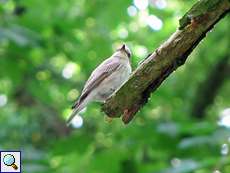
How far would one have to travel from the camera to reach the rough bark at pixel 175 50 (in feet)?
11.8

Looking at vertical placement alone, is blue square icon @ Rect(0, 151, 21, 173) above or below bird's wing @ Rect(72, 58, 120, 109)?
above

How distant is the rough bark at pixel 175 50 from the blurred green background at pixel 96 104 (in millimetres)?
3369

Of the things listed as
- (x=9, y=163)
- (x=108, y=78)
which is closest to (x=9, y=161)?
(x=9, y=163)

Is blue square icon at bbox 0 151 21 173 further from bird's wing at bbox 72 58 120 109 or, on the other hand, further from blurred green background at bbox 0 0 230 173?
bird's wing at bbox 72 58 120 109

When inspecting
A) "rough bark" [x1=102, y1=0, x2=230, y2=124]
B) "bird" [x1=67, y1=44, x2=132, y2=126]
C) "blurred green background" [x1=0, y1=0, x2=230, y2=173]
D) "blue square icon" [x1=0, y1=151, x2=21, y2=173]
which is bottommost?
"rough bark" [x1=102, y1=0, x2=230, y2=124]

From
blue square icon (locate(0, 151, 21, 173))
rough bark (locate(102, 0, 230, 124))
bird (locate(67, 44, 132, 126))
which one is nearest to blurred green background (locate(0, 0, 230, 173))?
blue square icon (locate(0, 151, 21, 173))

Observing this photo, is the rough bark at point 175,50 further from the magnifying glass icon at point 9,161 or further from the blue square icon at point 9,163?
the magnifying glass icon at point 9,161

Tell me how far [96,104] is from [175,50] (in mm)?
5782

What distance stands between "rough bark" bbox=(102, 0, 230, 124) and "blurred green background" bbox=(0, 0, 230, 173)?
337cm

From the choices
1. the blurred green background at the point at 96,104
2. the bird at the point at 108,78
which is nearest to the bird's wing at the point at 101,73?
the bird at the point at 108,78

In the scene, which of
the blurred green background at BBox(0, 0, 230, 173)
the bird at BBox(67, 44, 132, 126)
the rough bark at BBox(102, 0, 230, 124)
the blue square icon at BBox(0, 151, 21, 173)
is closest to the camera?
the rough bark at BBox(102, 0, 230, 124)

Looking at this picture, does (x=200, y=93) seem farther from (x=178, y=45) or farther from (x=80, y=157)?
(x=178, y=45)

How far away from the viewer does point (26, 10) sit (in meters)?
9.58

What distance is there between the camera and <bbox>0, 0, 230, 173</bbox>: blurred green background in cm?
776
